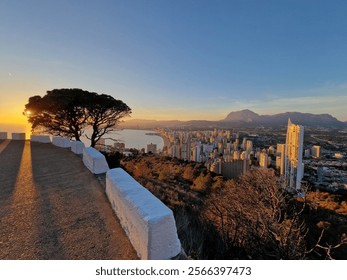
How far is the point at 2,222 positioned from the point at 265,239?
3.83 metres

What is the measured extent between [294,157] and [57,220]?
68.8 feet

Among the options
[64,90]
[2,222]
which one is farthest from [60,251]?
[64,90]

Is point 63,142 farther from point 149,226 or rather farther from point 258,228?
point 149,226

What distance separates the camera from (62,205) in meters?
3.26

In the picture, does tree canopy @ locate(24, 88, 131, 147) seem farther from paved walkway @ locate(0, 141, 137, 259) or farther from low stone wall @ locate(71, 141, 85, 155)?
paved walkway @ locate(0, 141, 137, 259)

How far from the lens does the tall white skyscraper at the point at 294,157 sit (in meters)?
16.3

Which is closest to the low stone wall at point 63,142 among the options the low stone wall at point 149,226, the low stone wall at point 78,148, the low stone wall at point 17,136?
the low stone wall at point 78,148

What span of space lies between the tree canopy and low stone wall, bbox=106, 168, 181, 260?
1079 cm

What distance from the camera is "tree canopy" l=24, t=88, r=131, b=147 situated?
11623mm

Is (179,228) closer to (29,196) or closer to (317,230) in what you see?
(29,196)

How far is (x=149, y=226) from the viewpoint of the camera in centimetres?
190

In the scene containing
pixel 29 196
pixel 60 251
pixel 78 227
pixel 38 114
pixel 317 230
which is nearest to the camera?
pixel 60 251

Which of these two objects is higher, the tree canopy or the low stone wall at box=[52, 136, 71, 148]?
the tree canopy

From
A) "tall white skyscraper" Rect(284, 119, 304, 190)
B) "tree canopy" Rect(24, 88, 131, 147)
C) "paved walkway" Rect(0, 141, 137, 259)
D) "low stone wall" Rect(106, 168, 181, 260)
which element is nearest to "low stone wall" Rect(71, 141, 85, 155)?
"paved walkway" Rect(0, 141, 137, 259)
